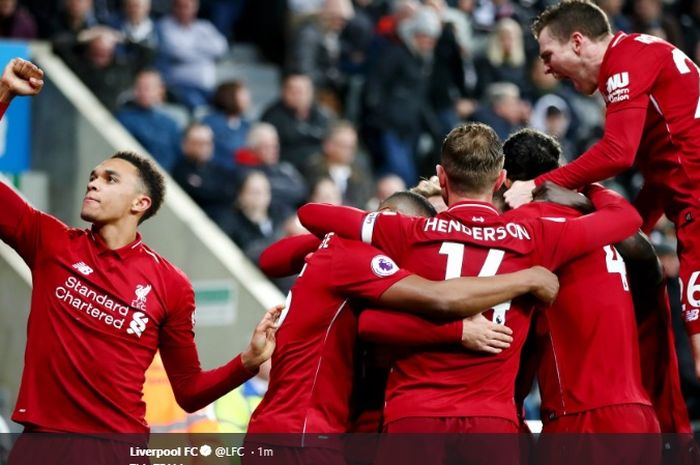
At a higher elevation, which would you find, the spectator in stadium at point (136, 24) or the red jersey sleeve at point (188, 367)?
the spectator in stadium at point (136, 24)

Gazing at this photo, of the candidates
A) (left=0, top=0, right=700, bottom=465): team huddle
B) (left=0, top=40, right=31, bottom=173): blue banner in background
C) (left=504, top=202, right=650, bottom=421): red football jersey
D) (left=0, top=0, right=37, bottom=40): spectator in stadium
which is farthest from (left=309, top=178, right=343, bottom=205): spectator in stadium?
(left=504, top=202, right=650, bottom=421): red football jersey

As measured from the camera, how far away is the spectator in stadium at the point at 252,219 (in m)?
10.3

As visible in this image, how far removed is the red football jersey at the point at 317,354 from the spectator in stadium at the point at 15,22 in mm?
6552

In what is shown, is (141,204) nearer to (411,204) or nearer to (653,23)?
(411,204)

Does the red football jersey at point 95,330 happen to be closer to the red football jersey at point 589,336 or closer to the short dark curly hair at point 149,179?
the short dark curly hair at point 149,179

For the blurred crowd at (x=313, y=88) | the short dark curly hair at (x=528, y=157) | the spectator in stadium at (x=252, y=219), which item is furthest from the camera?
the blurred crowd at (x=313, y=88)

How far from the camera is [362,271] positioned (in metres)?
4.68

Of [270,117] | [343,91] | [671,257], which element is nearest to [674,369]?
[671,257]

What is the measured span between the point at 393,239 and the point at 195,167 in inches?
236

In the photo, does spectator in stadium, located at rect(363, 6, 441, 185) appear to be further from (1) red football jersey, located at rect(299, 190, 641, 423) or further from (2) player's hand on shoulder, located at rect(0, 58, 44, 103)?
(2) player's hand on shoulder, located at rect(0, 58, 44, 103)

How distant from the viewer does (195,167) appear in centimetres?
1055

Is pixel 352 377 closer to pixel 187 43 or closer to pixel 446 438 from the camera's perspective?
pixel 446 438

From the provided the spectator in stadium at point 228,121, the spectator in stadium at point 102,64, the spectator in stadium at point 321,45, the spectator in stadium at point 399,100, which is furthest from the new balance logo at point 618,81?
the spectator in stadium at point 321,45

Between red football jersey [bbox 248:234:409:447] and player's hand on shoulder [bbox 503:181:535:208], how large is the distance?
715 mm
